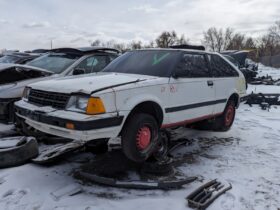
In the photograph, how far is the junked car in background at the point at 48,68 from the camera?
18.3 ft

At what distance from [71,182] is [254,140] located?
358 cm

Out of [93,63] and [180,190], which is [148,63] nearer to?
[180,190]

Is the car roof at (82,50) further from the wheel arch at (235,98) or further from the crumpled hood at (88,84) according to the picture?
the wheel arch at (235,98)

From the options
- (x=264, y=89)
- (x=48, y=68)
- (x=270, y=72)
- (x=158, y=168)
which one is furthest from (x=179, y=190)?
(x=270, y=72)

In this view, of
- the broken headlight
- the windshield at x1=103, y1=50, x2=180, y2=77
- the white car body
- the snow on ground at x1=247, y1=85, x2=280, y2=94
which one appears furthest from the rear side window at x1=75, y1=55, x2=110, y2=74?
the snow on ground at x1=247, y1=85, x2=280, y2=94

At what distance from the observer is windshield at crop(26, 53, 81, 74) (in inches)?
266

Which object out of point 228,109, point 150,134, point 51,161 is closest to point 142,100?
point 150,134

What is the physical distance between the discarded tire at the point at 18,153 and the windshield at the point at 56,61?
2324 mm

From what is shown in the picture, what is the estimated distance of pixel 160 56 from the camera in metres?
5.11

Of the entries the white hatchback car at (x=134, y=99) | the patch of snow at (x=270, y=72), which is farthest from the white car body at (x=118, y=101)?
the patch of snow at (x=270, y=72)

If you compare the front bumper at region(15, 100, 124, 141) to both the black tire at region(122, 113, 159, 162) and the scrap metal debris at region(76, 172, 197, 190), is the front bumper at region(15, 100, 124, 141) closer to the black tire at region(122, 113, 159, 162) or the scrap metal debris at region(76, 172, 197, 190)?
the black tire at region(122, 113, 159, 162)

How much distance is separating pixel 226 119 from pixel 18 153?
387 centimetres

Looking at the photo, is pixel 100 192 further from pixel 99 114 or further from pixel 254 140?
pixel 254 140

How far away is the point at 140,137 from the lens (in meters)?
4.13
